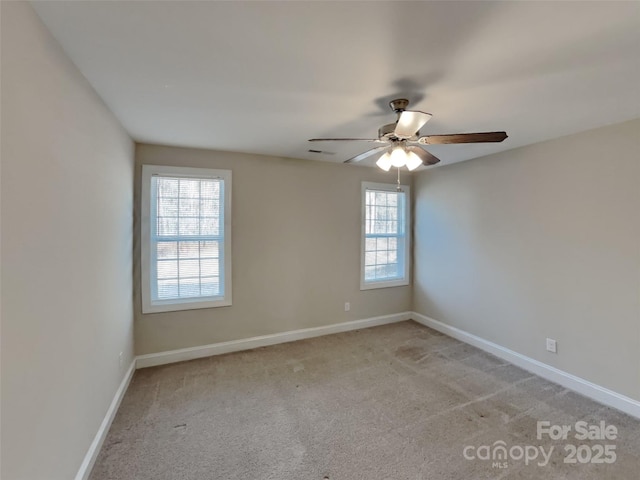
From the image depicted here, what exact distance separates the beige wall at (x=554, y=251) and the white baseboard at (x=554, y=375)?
6cm

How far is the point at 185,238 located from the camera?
11.0 feet

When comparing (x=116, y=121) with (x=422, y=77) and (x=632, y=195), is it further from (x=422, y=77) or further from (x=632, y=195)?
(x=632, y=195)

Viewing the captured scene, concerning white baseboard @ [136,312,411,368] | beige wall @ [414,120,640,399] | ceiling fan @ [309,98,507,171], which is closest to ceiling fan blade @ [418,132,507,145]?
ceiling fan @ [309,98,507,171]

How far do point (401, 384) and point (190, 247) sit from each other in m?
2.68

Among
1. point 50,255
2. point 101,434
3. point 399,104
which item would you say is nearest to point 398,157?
point 399,104

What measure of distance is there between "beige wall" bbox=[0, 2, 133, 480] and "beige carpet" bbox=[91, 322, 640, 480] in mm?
463

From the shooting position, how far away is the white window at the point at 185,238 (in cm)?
319

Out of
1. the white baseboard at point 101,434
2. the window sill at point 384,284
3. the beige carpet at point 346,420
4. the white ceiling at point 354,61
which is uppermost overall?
the white ceiling at point 354,61

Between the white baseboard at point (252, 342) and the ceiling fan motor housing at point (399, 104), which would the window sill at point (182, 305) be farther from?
the ceiling fan motor housing at point (399, 104)

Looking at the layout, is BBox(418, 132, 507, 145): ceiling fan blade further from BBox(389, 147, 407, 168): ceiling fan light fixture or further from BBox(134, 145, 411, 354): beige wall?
BBox(134, 145, 411, 354): beige wall

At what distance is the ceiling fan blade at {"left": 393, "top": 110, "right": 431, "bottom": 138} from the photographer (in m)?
1.76

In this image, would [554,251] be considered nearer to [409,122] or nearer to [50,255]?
[409,122]

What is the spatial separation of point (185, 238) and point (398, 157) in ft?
8.13

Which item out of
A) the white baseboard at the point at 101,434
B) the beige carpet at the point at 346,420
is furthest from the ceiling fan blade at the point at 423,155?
the white baseboard at the point at 101,434
